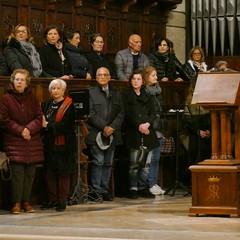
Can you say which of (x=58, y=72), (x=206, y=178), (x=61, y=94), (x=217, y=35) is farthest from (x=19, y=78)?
(x=217, y=35)

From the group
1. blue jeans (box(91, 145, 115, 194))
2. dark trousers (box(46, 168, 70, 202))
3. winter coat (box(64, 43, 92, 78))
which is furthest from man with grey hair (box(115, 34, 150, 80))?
dark trousers (box(46, 168, 70, 202))

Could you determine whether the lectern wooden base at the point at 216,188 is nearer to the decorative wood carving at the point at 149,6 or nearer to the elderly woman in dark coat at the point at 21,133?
the elderly woman in dark coat at the point at 21,133

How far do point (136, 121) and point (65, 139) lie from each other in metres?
1.43

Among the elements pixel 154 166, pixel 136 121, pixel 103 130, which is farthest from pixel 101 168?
pixel 154 166

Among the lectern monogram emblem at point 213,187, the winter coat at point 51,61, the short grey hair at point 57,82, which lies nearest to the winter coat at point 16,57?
the winter coat at point 51,61

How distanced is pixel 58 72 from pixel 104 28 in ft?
7.07

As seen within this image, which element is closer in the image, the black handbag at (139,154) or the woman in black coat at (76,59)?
the black handbag at (139,154)

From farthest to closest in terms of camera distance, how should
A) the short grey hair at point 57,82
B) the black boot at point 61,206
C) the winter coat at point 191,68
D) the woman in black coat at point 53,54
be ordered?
the winter coat at point 191,68, the woman in black coat at point 53,54, the short grey hair at point 57,82, the black boot at point 61,206

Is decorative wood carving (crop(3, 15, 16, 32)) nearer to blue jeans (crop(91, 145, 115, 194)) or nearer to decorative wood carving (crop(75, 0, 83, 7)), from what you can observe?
decorative wood carving (crop(75, 0, 83, 7))

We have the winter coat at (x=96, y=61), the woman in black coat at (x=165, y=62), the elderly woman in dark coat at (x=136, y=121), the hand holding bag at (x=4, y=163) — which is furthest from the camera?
the woman in black coat at (x=165, y=62)

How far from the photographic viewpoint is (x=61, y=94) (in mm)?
9609

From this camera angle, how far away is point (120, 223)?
322 inches

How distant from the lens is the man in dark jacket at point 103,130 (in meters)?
10.4

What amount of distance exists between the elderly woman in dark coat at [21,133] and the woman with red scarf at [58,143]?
194mm
